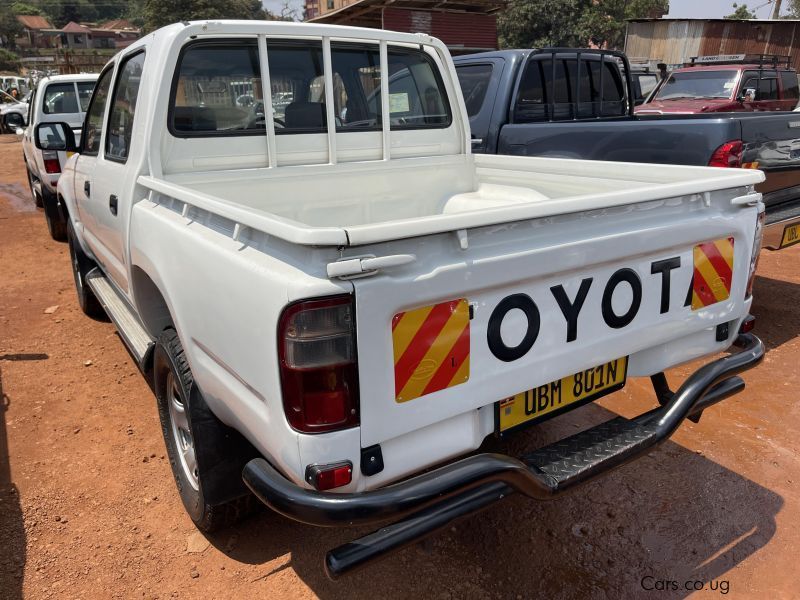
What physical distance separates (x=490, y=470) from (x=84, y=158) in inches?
138

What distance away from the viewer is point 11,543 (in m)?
2.58

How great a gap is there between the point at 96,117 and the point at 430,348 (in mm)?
3231

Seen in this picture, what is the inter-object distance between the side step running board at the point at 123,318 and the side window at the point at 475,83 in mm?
3482

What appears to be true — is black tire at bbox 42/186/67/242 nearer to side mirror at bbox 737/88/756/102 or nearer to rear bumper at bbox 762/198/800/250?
rear bumper at bbox 762/198/800/250

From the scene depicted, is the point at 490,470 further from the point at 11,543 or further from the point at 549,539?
the point at 11,543

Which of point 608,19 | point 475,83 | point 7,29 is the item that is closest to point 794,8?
point 608,19

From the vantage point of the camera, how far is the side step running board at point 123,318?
308 centimetres

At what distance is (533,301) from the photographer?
1.87 m

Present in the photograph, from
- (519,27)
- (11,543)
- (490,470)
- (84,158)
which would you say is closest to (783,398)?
(490,470)

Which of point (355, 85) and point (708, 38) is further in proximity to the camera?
point (708, 38)

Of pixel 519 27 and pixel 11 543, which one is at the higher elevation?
pixel 519 27

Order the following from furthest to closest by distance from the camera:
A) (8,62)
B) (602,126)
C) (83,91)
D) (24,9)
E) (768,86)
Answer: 1. (24,9)
2. (8,62)
3. (768,86)
4. (83,91)
5. (602,126)

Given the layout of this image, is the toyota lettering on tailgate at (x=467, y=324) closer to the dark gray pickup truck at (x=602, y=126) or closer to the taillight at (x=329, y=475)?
the taillight at (x=329, y=475)

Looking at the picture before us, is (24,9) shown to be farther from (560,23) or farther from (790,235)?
(790,235)
